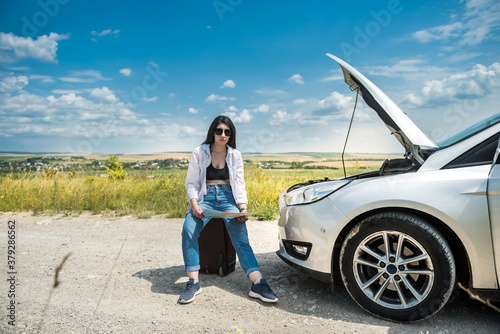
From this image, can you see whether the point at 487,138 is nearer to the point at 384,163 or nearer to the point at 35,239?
the point at 384,163

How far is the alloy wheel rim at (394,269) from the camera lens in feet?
9.85

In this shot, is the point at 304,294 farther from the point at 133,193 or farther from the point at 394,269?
the point at 133,193

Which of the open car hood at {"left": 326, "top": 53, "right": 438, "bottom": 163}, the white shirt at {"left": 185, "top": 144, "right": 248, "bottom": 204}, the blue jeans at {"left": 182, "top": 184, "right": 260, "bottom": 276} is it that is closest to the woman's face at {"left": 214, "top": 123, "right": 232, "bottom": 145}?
the white shirt at {"left": 185, "top": 144, "right": 248, "bottom": 204}

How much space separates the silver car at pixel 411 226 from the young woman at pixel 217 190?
771mm

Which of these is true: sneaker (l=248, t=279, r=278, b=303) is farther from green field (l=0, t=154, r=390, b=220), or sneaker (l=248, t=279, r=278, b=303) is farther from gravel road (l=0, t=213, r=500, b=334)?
green field (l=0, t=154, r=390, b=220)

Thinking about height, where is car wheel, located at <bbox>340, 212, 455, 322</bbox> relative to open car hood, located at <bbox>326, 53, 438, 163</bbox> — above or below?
below

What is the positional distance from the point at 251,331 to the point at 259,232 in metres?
3.78

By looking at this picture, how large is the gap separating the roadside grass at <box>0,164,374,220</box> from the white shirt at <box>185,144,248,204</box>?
12.2ft

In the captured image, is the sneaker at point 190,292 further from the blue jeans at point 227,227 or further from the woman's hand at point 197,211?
the woman's hand at point 197,211

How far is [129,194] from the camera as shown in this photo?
9844 mm

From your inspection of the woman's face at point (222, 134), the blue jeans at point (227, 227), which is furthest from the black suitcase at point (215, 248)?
the woman's face at point (222, 134)

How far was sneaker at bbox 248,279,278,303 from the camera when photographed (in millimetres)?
3582

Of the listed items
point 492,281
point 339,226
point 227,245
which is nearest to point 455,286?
point 492,281

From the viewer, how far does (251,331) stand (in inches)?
120
